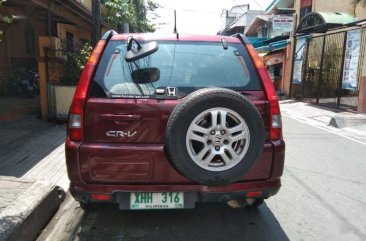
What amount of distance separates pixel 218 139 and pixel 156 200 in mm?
737

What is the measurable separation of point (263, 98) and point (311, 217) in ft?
5.22

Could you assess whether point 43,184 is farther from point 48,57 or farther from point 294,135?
point 294,135

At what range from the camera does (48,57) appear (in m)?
9.44

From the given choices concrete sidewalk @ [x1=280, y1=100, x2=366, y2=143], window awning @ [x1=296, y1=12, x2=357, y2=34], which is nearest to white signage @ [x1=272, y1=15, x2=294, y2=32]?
window awning @ [x1=296, y1=12, x2=357, y2=34]

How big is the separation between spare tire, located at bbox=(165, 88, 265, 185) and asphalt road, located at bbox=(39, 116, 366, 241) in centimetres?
85

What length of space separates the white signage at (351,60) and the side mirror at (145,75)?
11897mm

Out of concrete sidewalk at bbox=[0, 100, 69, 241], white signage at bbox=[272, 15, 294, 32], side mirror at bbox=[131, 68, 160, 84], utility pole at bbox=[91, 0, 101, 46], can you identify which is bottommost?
concrete sidewalk at bbox=[0, 100, 69, 241]

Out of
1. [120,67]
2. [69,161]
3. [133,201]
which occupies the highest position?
[120,67]

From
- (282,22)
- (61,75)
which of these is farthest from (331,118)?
(282,22)

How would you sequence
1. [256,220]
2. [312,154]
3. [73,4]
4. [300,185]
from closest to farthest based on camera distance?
1. [256,220]
2. [300,185]
3. [312,154]
4. [73,4]

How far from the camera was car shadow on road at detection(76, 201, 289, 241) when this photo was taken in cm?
362

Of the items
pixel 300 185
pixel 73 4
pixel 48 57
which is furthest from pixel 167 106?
pixel 73 4

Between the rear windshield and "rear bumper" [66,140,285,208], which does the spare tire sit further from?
the rear windshield

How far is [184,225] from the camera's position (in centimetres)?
386
